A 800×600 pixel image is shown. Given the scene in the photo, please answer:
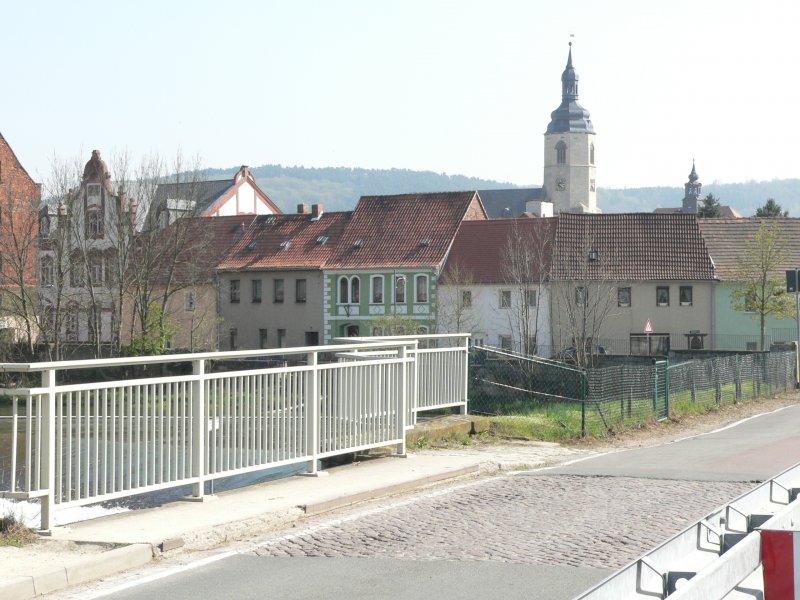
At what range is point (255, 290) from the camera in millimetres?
80812

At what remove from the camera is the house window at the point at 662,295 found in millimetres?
69312

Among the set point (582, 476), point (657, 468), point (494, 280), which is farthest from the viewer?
point (494, 280)

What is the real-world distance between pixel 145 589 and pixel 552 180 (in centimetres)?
19204

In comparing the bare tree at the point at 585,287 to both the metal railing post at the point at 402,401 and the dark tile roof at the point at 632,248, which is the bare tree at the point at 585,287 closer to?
the dark tile roof at the point at 632,248

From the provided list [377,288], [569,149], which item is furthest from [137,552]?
[569,149]

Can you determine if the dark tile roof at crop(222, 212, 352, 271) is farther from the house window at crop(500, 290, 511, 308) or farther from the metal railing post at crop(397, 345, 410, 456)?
the metal railing post at crop(397, 345, 410, 456)

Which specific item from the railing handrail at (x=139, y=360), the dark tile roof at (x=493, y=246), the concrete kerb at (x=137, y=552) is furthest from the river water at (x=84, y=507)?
the dark tile roof at (x=493, y=246)

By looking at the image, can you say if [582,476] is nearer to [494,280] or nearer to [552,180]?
[494,280]

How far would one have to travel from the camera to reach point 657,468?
15336 millimetres

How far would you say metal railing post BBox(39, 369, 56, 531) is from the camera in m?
9.23

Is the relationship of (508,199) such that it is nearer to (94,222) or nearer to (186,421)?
(94,222)

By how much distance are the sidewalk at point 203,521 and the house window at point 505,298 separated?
56.2m

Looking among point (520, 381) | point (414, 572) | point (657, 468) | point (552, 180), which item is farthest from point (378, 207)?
point (552, 180)

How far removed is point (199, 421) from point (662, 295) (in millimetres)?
60921
